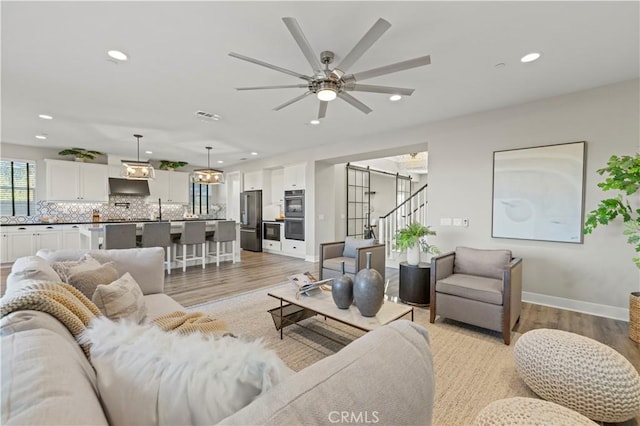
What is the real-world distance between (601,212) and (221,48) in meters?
4.08

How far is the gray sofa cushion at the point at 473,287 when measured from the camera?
2625 millimetres

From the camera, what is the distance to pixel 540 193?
3520 millimetres

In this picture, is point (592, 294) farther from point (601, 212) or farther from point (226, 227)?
point (226, 227)

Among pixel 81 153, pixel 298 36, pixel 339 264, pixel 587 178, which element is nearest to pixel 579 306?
pixel 587 178

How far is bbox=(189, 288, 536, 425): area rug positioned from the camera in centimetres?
183

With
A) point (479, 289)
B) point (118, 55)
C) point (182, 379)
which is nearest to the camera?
point (182, 379)

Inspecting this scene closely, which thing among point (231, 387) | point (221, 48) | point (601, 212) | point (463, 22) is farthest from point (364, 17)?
point (601, 212)

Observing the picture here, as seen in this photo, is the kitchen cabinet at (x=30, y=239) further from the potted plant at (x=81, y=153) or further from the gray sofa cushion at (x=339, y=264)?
the gray sofa cushion at (x=339, y=264)

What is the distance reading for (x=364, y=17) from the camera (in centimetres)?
206

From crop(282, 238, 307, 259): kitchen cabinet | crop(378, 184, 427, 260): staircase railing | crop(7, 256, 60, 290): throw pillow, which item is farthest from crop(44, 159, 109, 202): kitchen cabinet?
crop(378, 184, 427, 260): staircase railing

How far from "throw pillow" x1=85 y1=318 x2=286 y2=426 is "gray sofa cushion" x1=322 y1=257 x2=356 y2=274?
10.0 ft

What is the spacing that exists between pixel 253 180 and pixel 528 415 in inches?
309

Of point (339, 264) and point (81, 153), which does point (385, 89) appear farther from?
point (81, 153)

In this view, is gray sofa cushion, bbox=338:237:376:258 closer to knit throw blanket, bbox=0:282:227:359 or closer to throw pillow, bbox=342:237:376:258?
throw pillow, bbox=342:237:376:258
